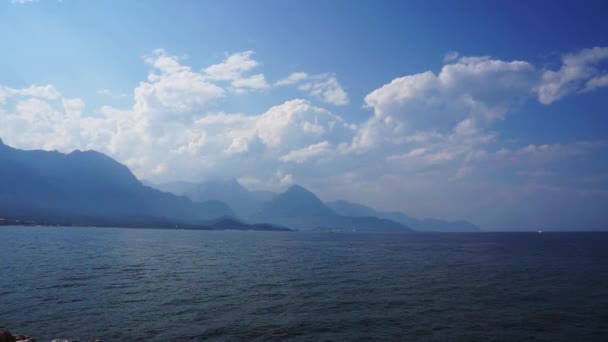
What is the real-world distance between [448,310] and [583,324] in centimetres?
1233

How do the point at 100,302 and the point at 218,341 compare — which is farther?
the point at 100,302

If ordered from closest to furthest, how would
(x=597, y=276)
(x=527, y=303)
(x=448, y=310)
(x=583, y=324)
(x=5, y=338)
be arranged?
(x=5, y=338) → (x=583, y=324) → (x=448, y=310) → (x=527, y=303) → (x=597, y=276)

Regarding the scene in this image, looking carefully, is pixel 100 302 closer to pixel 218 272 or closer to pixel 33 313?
pixel 33 313

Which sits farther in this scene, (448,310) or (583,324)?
(448,310)

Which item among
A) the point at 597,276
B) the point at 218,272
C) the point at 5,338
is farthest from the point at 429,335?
the point at 597,276

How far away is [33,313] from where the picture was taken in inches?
1436

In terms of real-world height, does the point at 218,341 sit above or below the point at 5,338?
below

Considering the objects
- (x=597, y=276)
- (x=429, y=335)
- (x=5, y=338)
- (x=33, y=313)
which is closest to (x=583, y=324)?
(x=429, y=335)

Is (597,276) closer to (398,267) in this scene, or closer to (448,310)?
(398,267)

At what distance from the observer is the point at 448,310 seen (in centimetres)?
3972

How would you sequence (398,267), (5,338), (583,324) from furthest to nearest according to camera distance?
(398,267) → (583,324) → (5,338)

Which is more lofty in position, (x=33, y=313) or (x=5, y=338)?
(x=5, y=338)

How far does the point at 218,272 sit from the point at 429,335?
45.8m

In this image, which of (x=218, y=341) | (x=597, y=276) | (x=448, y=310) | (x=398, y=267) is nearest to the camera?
(x=218, y=341)
